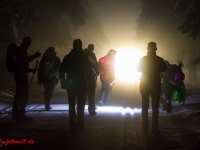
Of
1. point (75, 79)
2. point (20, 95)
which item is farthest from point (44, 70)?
point (75, 79)

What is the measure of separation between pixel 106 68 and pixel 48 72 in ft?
7.38

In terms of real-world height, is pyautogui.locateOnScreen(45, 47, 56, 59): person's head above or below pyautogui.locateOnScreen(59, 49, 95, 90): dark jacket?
above

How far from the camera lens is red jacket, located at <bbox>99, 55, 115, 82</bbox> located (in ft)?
28.8

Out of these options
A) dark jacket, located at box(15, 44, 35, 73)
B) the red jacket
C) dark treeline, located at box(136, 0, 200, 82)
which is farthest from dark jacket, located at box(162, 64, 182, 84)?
dark treeline, located at box(136, 0, 200, 82)

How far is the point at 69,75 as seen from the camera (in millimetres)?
5113

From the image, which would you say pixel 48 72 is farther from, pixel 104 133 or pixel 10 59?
pixel 104 133

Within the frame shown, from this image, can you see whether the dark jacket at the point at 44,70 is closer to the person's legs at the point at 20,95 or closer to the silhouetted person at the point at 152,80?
the person's legs at the point at 20,95

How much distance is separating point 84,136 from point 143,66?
79.4 inches

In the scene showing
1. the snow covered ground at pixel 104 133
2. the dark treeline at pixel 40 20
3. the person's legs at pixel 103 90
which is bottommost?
the snow covered ground at pixel 104 133

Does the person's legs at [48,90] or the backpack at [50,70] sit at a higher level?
the backpack at [50,70]

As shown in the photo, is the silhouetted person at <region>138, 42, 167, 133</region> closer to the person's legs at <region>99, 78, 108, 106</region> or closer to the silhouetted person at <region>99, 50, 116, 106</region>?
the silhouetted person at <region>99, 50, 116, 106</region>

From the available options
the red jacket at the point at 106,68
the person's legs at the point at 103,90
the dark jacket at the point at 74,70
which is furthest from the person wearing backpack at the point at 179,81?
the dark jacket at the point at 74,70

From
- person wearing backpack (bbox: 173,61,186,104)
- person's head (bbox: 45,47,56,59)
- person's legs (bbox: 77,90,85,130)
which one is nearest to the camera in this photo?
person's legs (bbox: 77,90,85,130)

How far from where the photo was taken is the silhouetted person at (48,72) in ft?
24.4
